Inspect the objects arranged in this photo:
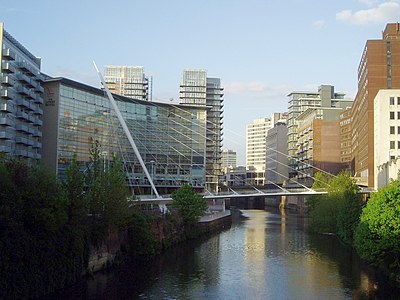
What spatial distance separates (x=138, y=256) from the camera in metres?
36.3

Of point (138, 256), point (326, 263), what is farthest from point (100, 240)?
point (326, 263)

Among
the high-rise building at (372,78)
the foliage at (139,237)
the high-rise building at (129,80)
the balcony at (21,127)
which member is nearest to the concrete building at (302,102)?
the high-rise building at (129,80)

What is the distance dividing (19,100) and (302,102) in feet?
365

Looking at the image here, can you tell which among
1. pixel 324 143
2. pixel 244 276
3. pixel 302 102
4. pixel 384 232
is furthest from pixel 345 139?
pixel 384 232

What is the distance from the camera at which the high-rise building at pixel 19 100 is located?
4844cm

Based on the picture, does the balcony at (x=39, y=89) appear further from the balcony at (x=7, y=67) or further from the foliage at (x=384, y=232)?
the foliage at (x=384, y=232)

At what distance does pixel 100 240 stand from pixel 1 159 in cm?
863

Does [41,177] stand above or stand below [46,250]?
above

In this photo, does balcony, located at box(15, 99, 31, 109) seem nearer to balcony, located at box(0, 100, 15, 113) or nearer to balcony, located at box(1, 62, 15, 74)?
balcony, located at box(0, 100, 15, 113)

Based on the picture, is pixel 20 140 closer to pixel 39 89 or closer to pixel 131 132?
pixel 39 89

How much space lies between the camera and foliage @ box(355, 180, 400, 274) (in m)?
28.1

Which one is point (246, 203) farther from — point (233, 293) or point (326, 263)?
point (233, 293)

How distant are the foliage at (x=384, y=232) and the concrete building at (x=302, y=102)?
93.3 m

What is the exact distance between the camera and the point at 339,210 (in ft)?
158
